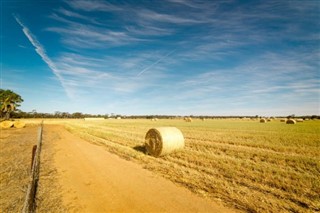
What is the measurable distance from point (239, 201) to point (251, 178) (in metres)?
2.19

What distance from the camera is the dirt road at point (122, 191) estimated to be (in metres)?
5.79

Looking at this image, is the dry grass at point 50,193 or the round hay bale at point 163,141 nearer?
the dry grass at point 50,193

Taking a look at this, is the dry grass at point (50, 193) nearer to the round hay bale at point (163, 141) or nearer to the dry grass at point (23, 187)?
the dry grass at point (23, 187)

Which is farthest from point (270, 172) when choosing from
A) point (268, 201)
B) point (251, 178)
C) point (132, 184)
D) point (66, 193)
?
point (66, 193)

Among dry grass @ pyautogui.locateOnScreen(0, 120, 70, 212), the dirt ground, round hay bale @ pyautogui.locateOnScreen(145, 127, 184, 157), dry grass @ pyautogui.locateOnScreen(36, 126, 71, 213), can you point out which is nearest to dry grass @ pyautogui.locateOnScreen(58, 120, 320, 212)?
round hay bale @ pyautogui.locateOnScreen(145, 127, 184, 157)

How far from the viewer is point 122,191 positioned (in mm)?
6945

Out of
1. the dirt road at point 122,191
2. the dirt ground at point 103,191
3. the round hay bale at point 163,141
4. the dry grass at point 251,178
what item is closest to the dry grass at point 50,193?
the dirt ground at point 103,191

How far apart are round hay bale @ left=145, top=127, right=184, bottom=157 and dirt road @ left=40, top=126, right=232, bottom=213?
2228 millimetres

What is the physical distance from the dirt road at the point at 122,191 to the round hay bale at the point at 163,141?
2228 mm

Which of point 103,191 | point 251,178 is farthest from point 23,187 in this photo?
point 251,178

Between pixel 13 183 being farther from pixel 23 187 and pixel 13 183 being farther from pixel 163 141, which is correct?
pixel 163 141

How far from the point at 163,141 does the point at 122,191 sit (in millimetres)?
5366

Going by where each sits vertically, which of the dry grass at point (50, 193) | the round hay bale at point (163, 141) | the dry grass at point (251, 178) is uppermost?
the round hay bale at point (163, 141)

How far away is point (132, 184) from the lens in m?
7.62
